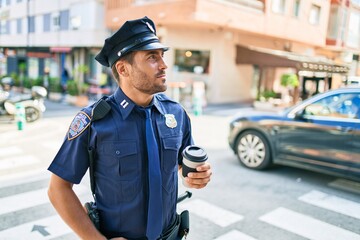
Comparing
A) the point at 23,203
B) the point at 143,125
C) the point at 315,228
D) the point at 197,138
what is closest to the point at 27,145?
the point at 23,203

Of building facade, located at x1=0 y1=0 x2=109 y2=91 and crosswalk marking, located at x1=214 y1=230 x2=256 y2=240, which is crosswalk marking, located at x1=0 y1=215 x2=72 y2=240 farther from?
building facade, located at x1=0 y1=0 x2=109 y2=91

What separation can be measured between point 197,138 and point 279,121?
3.38 m

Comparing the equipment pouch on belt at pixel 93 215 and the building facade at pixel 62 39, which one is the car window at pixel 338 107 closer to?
the equipment pouch on belt at pixel 93 215

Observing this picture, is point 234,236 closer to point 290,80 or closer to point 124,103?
A: point 124,103

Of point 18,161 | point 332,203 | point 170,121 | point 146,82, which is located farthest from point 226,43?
point 146,82

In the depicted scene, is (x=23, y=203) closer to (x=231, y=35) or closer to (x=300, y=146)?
(x=300, y=146)

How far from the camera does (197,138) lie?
8.88 m

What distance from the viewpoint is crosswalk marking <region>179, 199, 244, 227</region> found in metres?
4.07

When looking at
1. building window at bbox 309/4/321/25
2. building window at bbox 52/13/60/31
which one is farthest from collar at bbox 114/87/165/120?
building window at bbox 52/13/60/31

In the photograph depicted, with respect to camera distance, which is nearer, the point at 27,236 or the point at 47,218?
the point at 27,236

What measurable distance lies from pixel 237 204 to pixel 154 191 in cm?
311

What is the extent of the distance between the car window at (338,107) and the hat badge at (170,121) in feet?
13.0

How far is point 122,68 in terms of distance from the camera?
1.83 metres

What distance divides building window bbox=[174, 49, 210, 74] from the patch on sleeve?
17113mm
